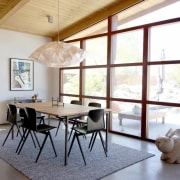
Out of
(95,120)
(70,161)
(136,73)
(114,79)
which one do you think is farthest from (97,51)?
(70,161)

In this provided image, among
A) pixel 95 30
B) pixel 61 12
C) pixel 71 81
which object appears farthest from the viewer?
pixel 71 81

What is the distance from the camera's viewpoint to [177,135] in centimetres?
375

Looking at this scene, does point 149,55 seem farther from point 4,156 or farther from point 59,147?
point 4,156

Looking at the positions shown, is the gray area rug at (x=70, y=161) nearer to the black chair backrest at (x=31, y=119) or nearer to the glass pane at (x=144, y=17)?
the black chair backrest at (x=31, y=119)

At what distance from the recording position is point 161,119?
4609mm

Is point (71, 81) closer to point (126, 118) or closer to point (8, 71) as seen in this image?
point (8, 71)

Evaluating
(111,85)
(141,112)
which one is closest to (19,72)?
(111,85)

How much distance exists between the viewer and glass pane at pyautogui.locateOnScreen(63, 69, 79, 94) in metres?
6.55

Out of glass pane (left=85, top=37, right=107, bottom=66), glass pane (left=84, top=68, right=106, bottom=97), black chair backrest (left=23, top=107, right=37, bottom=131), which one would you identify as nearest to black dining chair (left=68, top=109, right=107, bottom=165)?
black chair backrest (left=23, top=107, right=37, bottom=131)

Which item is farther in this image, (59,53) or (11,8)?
(11,8)

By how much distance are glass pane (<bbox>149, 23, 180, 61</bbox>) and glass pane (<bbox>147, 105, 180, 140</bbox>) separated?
3.48ft

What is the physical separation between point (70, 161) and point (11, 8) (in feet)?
11.4

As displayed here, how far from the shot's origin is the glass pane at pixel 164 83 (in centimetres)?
431

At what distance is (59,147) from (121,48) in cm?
280
